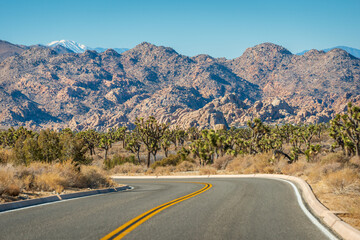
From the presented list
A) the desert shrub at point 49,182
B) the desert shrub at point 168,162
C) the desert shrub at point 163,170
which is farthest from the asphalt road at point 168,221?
the desert shrub at point 168,162

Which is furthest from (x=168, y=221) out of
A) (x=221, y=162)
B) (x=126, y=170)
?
(x=126, y=170)

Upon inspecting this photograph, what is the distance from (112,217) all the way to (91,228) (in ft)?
4.22

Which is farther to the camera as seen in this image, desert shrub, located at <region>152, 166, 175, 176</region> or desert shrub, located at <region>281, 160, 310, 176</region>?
desert shrub, located at <region>152, 166, 175, 176</region>

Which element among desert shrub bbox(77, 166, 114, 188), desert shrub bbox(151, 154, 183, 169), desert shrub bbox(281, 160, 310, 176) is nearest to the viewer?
desert shrub bbox(77, 166, 114, 188)

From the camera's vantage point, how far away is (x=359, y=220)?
24.6 feet

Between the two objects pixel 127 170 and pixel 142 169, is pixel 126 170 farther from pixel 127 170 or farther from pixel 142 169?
pixel 142 169

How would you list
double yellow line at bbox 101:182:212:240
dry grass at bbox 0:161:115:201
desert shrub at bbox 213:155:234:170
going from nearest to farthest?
double yellow line at bbox 101:182:212:240, dry grass at bbox 0:161:115:201, desert shrub at bbox 213:155:234:170

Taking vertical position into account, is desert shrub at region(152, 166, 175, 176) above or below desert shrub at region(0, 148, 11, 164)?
below

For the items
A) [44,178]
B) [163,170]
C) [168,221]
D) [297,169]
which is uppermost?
[168,221]

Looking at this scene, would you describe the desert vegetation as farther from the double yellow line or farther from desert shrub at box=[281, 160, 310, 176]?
the double yellow line

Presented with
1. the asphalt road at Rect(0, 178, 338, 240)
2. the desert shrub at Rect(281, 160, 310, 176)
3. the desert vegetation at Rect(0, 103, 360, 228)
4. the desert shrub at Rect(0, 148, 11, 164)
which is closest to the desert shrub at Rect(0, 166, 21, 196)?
the desert vegetation at Rect(0, 103, 360, 228)

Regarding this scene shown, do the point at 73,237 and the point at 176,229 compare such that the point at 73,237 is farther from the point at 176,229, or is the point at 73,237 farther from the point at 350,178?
the point at 350,178

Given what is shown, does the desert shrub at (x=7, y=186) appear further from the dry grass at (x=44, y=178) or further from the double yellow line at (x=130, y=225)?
the double yellow line at (x=130, y=225)

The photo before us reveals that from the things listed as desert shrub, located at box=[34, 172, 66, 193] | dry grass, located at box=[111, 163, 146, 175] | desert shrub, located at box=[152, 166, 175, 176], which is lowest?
dry grass, located at box=[111, 163, 146, 175]
